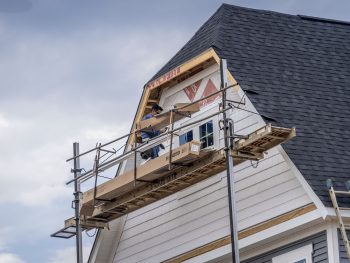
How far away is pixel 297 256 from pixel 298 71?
5.20 metres

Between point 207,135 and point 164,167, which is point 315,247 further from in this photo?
point 207,135

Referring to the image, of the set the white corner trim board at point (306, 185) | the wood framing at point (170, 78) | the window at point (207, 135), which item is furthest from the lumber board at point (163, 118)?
the white corner trim board at point (306, 185)

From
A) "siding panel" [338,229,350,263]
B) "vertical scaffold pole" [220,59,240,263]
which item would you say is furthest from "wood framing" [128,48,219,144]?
"siding panel" [338,229,350,263]

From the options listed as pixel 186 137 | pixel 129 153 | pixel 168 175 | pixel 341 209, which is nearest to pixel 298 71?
pixel 186 137

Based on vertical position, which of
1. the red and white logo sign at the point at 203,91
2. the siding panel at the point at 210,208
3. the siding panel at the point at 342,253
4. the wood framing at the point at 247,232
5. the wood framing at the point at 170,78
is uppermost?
the wood framing at the point at 170,78

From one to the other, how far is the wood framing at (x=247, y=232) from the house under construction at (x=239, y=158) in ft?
0.08

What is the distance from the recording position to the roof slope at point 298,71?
84.7 ft

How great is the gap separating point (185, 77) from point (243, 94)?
3.03m

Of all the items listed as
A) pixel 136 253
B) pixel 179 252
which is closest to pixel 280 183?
pixel 179 252

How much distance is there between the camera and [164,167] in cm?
2669

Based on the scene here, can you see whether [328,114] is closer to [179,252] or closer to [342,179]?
[342,179]

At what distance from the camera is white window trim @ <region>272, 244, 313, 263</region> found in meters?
25.0

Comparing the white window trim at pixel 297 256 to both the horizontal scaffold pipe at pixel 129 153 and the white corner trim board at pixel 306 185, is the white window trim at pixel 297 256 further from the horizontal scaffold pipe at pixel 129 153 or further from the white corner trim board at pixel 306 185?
the horizontal scaffold pipe at pixel 129 153

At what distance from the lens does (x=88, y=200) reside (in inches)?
1135
